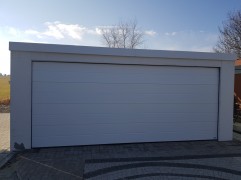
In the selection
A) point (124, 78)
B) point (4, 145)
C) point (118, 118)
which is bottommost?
point (4, 145)

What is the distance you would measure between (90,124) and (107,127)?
20.4 inches

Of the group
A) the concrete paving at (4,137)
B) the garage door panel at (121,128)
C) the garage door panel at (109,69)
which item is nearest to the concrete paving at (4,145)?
the concrete paving at (4,137)

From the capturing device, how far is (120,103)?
9.38m

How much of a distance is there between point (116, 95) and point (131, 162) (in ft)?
8.37

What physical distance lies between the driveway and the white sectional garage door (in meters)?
0.41

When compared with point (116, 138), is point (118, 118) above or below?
above

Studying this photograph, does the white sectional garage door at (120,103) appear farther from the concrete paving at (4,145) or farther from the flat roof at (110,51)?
the concrete paving at (4,145)

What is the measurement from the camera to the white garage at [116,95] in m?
8.70

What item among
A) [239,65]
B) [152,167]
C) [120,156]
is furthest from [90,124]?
[239,65]

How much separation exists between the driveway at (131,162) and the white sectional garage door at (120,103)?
409mm

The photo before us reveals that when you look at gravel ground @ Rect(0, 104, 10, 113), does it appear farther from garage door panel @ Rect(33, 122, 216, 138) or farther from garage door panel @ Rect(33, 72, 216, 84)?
→ garage door panel @ Rect(33, 72, 216, 84)

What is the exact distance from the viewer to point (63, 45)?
8695 millimetres

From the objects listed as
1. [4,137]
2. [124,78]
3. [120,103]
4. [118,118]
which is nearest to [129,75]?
[124,78]

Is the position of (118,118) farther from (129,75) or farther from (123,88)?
(129,75)
